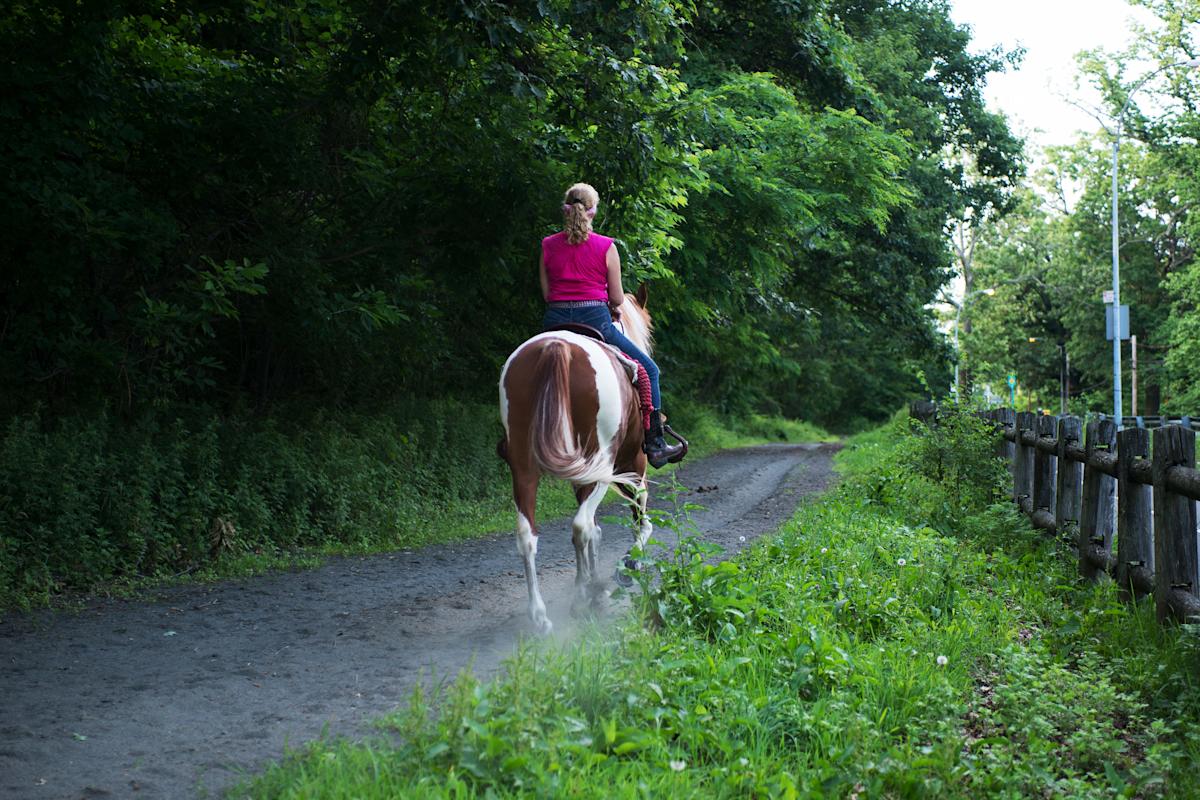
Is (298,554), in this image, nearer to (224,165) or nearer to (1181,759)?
(224,165)

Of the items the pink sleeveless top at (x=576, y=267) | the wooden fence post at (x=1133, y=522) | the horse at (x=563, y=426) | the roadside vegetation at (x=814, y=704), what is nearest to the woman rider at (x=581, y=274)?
the pink sleeveless top at (x=576, y=267)

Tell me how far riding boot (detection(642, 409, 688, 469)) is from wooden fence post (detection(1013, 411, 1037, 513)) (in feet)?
14.4

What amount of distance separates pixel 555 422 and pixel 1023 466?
20.5 feet

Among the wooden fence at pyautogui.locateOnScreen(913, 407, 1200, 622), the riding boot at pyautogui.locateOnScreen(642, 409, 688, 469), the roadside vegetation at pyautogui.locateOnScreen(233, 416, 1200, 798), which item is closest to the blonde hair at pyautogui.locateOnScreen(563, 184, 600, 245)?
the riding boot at pyautogui.locateOnScreen(642, 409, 688, 469)

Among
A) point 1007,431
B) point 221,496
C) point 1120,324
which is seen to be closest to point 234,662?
point 221,496

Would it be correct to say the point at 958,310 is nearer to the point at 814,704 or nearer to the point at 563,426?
the point at 563,426

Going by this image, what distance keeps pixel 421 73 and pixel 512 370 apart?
3559 mm

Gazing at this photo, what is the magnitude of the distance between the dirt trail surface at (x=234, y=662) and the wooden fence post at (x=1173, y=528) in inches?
139

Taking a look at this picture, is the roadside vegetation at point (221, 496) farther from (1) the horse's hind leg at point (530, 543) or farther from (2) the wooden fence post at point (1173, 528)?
(2) the wooden fence post at point (1173, 528)

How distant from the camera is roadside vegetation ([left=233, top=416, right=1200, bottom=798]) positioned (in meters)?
3.92

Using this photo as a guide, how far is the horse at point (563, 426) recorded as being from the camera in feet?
21.5

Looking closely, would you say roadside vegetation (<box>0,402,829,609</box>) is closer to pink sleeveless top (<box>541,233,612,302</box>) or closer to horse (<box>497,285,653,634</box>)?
horse (<box>497,285,653,634</box>)

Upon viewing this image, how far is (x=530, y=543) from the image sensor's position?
6543mm

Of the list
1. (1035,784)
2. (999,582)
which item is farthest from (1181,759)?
(999,582)
